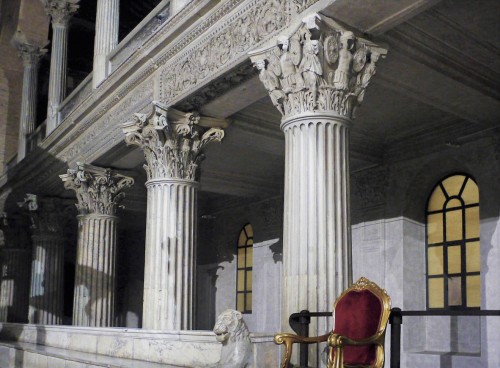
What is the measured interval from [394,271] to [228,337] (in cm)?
647

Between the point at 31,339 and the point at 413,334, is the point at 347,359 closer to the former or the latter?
the point at 413,334

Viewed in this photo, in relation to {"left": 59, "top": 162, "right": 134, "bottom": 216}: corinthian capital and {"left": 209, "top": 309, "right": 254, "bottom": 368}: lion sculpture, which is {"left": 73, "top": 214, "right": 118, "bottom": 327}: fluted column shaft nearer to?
{"left": 59, "top": 162, "right": 134, "bottom": 216}: corinthian capital

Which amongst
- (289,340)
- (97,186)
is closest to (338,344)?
(289,340)

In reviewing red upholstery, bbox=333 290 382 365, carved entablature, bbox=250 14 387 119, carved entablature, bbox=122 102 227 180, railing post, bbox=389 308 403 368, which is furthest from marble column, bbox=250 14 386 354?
carved entablature, bbox=122 102 227 180

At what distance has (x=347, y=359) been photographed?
5730 millimetres

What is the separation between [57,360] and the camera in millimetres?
9172

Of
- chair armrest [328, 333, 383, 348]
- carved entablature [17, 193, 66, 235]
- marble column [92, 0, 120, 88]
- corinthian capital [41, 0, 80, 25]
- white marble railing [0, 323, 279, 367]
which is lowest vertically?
white marble railing [0, 323, 279, 367]

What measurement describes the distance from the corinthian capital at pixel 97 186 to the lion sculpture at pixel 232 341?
25.7 ft

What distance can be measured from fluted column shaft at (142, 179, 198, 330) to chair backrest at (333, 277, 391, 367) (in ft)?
15.7

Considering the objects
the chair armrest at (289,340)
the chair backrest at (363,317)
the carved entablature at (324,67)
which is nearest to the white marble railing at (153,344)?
the chair armrest at (289,340)

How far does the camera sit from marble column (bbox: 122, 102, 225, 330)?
33.9ft

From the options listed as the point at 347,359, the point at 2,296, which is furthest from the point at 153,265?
the point at 2,296

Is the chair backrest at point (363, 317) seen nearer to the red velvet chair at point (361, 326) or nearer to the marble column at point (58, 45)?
the red velvet chair at point (361, 326)

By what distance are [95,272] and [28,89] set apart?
7791mm
